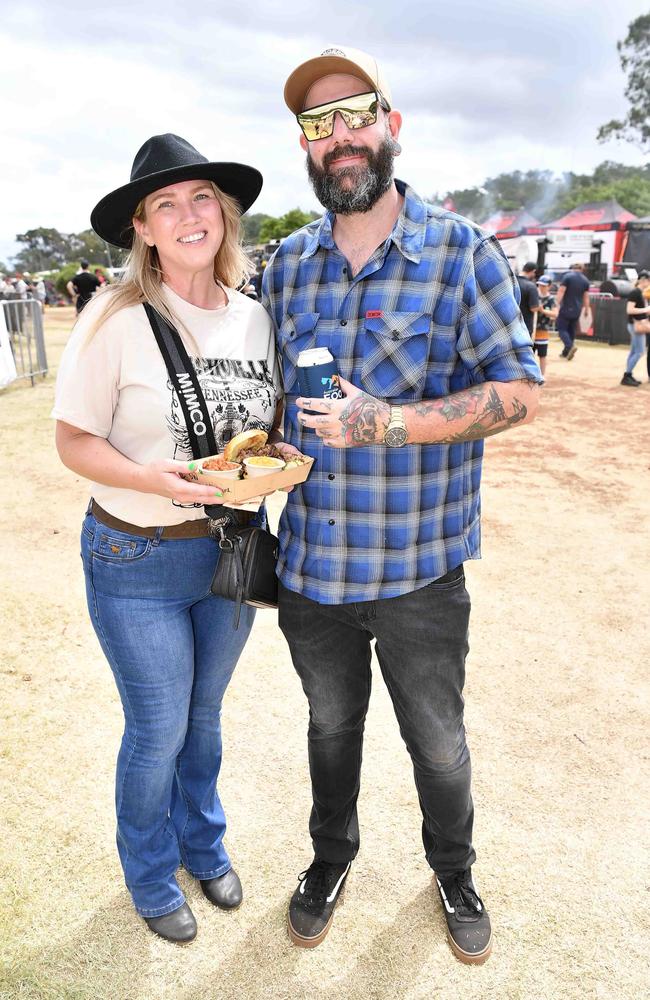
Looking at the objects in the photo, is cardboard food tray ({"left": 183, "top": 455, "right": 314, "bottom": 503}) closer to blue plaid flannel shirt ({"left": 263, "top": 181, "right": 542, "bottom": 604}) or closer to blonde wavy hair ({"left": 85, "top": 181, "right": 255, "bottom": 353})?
blue plaid flannel shirt ({"left": 263, "top": 181, "right": 542, "bottom": 604})

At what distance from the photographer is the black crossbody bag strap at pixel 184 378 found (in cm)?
211

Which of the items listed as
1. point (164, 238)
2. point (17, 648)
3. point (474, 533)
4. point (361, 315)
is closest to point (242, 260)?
point (164, 238)

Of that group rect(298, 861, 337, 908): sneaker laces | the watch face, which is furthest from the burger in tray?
Answer: rect(298, 861, 337, 908): sneaker laces

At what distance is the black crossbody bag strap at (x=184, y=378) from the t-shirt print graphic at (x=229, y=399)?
0.06 feet

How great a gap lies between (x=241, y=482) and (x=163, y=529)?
0.41 metres

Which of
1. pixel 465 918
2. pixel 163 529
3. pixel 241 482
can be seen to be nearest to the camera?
pixel 241 482

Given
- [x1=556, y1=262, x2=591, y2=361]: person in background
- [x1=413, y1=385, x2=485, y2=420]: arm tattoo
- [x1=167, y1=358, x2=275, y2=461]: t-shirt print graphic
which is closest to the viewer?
[x1=413, y1=385, x2=485, y2=420]: arm tattoo

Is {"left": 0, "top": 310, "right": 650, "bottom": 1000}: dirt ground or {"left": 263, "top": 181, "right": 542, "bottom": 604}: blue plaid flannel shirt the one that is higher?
{"left": 263, "top": 181, "right": 542, "bottom": 604}: blue plaid flannel shirt

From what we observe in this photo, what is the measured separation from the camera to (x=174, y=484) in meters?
1.96

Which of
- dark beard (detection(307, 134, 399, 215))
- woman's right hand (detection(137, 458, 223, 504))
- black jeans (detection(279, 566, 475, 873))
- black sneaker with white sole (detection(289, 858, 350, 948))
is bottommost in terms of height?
black sneaker with white sole (detection(289, 858, 350, 948))

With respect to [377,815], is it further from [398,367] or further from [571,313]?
[571,313]

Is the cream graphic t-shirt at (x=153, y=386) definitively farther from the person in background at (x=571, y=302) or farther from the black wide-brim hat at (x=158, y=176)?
the person in background at (x=571, y=302)

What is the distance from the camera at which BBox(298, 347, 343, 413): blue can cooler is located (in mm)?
1943

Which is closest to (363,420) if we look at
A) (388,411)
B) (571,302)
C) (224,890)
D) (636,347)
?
(388,411)
